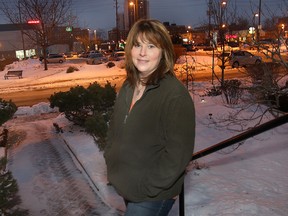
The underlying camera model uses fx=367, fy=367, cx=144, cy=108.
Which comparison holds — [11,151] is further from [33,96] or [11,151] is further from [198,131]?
[33,96]

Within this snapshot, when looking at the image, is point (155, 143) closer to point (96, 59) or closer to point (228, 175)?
point (228, 175)

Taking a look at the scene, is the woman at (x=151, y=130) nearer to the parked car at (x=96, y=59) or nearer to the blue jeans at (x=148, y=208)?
the blue jeans at (x=148, y=208)

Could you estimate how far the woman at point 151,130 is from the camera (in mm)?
1905

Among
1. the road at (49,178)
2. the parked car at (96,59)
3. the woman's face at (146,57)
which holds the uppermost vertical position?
the woman's face at (146,57)

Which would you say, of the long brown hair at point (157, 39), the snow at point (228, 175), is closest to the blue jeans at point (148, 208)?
the long brown hair at point (157, 39)

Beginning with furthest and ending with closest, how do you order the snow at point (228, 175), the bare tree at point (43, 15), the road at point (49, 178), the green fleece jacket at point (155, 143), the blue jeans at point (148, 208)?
the bare tree at point (43, 15), the road at point (49, 178), the snow at point (228, 175), the blue jeans at point (148, 208), the green fleece jacket at point (155, 143)

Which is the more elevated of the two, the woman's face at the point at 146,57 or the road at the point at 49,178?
the woman's face at the point at 146,57

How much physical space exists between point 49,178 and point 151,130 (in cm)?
523

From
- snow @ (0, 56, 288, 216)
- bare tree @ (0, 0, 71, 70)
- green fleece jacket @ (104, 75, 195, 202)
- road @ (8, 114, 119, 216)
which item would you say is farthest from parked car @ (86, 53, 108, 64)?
green fleece jacket @ (104, 75, 195, 202)

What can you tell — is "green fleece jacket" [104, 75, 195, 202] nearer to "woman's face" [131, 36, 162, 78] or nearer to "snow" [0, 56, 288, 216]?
"woman's face" [131, 36, 162, 78]

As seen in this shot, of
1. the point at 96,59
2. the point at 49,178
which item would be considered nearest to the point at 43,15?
the point at 96,59

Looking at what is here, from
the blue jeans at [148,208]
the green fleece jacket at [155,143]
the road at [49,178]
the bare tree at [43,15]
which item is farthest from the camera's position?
the bare tree at [43,15]

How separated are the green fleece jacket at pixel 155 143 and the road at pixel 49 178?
333cm

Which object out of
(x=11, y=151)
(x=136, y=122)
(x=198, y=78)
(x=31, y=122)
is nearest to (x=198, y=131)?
(x=11, y=151)
